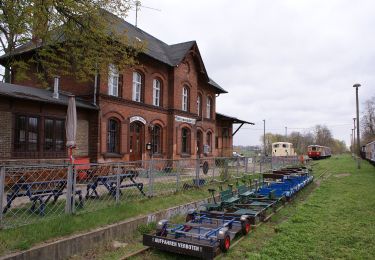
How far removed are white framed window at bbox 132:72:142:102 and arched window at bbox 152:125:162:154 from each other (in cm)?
254

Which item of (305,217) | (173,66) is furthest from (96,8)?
(173,66)

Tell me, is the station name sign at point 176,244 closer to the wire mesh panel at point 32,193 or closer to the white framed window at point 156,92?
the wire mesh panel at point 32,193

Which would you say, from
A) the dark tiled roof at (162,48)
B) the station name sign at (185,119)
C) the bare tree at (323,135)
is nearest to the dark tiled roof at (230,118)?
the station name sign at (185,119)

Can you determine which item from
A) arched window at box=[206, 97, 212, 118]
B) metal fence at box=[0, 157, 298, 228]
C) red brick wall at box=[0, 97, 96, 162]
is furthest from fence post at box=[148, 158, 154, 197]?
arched window at box=[206, 97, 212, 118]

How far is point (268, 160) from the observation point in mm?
23188

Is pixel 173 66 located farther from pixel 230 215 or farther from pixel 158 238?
pixel 158 238

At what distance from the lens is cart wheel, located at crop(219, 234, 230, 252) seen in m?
6.73

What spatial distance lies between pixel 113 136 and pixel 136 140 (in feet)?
6.69

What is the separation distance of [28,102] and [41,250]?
9.82 meters

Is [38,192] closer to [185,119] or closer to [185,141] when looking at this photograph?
[185,119]

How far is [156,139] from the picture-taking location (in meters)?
22.6

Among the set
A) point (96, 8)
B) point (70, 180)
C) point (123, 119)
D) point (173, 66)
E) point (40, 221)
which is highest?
point (173, 66)

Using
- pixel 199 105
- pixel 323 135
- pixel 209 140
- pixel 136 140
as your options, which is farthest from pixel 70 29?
pixel 323 135

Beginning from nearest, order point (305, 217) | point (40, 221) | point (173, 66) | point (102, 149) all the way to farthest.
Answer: point (40, 221)
point (305, 217)
point (102, 149)
point (173, 66)
